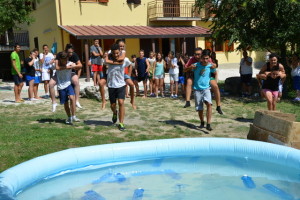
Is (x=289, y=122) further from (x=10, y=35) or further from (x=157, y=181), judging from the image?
(x=10, y=35)

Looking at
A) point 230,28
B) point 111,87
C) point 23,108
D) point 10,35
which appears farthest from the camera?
point 10,35

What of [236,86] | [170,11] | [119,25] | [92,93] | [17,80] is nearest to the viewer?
→ [17,80]

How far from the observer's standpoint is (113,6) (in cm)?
2292

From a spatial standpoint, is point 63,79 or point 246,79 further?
point 246,79

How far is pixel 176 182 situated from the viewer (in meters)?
5.51

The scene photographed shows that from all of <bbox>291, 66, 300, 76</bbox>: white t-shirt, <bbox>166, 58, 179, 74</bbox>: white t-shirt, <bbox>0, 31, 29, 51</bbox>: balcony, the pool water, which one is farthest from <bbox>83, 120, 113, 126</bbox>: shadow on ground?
<bbox>0, 31, 29, 51</bbox>: balcony

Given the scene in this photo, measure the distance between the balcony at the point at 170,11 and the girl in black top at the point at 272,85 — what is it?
54.7ft

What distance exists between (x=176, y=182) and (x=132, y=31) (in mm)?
17480

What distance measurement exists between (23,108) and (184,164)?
6.05m

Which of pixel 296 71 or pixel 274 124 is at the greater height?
pixel 296 71

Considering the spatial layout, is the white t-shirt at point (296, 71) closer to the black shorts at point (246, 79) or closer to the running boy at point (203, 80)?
the black shorts at point (246, 79)

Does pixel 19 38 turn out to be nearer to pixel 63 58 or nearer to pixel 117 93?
pixel 63 58

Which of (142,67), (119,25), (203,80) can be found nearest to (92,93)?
(142,67)

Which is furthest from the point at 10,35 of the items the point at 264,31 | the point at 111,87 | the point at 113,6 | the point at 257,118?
the point at 257,118
